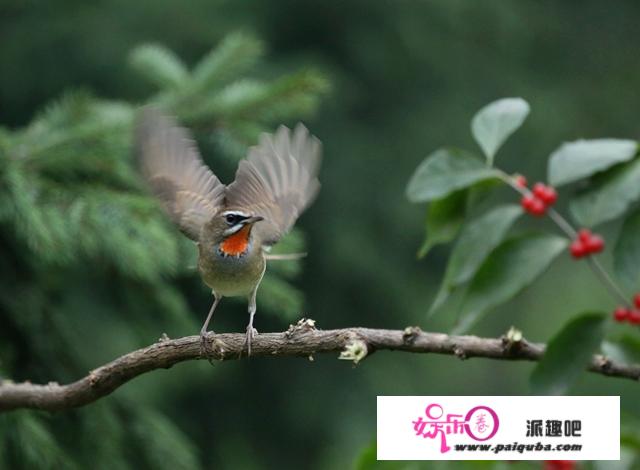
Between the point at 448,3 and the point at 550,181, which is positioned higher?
the point at 448,3

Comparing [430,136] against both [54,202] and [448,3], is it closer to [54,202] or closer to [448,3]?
[448,3]

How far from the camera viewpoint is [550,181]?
2.44 metres

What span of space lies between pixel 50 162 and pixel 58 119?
0.32 m

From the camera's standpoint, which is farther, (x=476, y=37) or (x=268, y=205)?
(x=476, y=37)

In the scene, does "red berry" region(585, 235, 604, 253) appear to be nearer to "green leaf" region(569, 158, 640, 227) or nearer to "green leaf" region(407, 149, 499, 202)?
"green leaf" region(569, 158, 640, 227)

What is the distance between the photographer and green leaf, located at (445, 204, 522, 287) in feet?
7.83

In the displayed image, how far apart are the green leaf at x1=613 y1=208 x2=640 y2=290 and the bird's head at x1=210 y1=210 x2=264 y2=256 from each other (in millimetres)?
1304

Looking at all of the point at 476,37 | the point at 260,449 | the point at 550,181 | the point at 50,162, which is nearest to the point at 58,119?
the point at 50,162

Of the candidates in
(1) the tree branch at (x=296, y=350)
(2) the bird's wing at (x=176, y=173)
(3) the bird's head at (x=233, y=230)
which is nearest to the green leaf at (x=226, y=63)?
(2) the bird's wing at (x=176, y=173)

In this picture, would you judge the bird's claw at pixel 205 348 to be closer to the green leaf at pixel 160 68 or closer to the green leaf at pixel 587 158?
the green leaf at pixel 587 158

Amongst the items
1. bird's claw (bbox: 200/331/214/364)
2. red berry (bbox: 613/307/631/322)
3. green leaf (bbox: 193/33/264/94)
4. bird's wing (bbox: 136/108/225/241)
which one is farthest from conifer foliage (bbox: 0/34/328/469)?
red berry (bbox: 613/307/631/322)

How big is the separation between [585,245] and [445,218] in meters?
0.31

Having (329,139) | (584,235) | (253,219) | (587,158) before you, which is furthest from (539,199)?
(329,139)

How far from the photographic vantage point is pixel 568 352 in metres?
2.25
